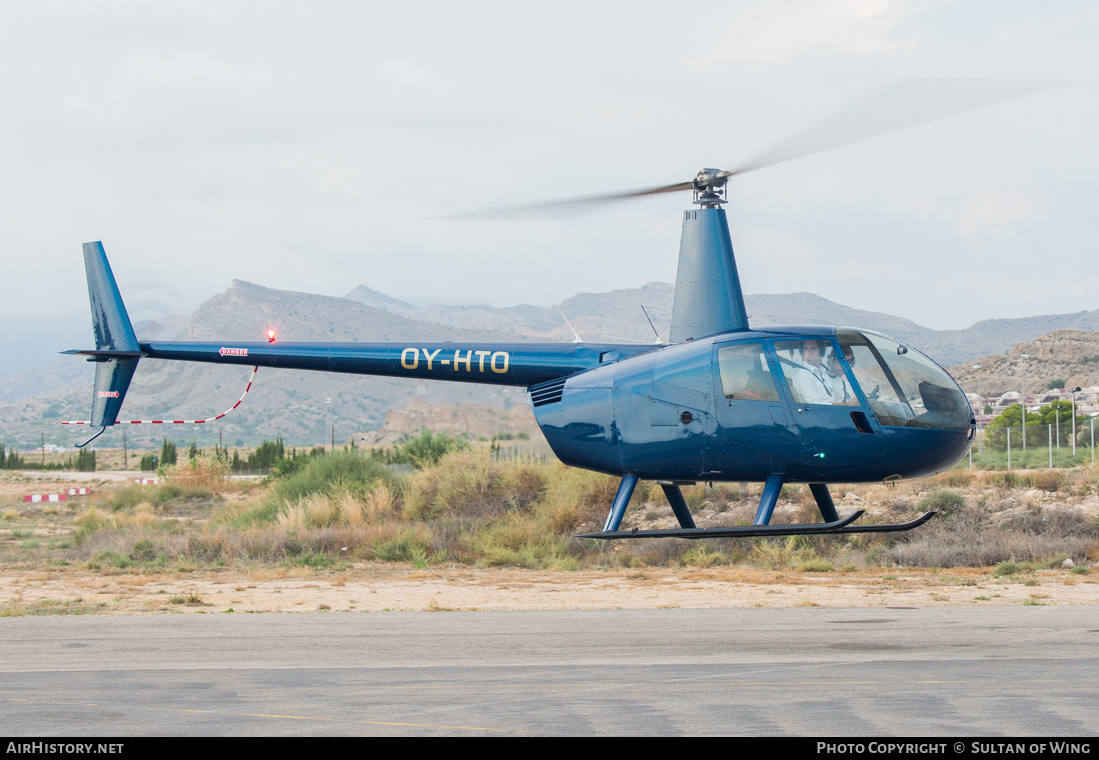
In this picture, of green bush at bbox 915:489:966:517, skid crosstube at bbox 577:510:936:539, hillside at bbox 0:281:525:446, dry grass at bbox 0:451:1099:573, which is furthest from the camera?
hillside at bbox 0:281:525:446

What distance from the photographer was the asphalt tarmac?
924cm

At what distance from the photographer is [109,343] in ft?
54.7

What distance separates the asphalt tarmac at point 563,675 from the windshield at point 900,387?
293cm

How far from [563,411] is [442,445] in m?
26.4

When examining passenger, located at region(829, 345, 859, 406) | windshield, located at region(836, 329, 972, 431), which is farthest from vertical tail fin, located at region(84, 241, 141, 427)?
windshield, located at region(836, 329, 972, 431)

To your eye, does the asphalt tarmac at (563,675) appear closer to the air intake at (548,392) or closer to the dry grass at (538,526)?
the air intake at (548,392)

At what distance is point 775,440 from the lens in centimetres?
1080

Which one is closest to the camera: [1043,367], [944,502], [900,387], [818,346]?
[900,387]

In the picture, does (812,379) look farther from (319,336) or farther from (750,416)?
(319,336)

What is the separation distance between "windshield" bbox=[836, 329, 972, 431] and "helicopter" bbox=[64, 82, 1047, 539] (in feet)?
0.04

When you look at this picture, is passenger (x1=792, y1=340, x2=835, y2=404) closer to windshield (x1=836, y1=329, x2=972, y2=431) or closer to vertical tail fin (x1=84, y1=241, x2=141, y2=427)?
windshield (x1=836, y1=329, x2=972, y2=431)

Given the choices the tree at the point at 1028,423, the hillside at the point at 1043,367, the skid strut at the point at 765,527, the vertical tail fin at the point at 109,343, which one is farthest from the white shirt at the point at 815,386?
the hillside at the point at 1043,367

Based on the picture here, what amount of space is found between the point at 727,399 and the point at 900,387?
1.86 meters

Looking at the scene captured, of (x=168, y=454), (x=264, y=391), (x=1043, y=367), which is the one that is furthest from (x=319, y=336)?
(x=1043, y=367)
